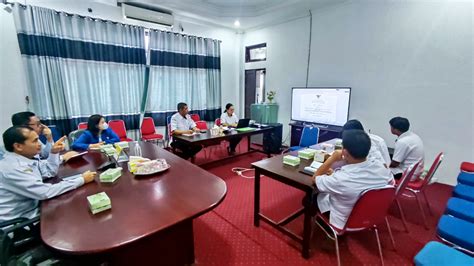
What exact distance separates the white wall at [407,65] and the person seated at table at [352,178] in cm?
262

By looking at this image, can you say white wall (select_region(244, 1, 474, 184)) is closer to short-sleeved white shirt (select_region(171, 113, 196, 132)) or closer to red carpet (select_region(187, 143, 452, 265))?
red carpet (select_region(187, 143, 452, 265))

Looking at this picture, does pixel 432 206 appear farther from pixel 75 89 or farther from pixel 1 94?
pixel 1 94

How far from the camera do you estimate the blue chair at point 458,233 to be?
1.37 meters

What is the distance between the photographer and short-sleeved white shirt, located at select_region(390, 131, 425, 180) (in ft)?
7.80

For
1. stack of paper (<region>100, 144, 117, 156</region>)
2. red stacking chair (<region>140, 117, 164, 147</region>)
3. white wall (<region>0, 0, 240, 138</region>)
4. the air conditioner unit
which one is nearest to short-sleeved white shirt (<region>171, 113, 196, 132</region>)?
red stacking chair (<region>140, 117, 164, 147</region>)

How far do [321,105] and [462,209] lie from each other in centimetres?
295

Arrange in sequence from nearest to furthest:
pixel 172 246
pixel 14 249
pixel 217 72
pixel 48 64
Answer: pixel 14 249
pixel 172 246
pixel 48 64
pixel 217 72

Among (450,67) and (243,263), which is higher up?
(450,67)

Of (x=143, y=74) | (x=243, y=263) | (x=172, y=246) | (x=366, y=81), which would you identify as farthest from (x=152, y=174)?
(x=366, y=81)

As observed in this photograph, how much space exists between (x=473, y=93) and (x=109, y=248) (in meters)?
4.45

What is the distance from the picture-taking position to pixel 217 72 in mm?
5758

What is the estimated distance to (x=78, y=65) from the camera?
3881mm

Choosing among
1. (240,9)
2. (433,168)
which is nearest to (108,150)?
(433,168)

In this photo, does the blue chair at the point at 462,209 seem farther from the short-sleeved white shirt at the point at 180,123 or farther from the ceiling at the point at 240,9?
the ceiling at the point at 240,9
